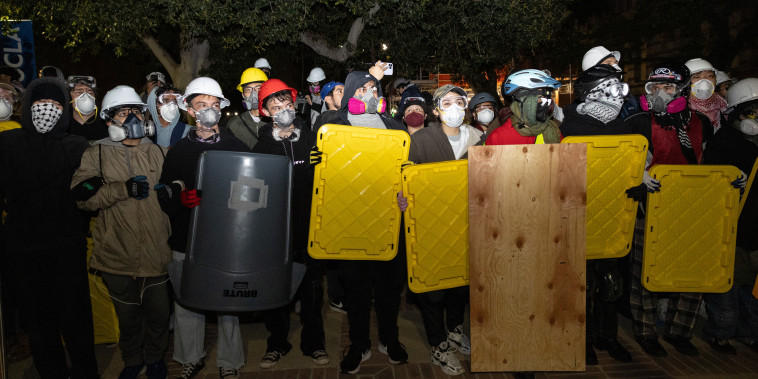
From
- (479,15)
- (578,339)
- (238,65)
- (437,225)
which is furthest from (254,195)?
(238,65)

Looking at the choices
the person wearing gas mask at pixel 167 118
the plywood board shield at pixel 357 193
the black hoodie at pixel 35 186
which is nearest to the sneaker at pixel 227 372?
the plywood board shield at pixel 357 193

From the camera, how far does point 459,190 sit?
3.69 metres

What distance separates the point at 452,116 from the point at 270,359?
2666mm

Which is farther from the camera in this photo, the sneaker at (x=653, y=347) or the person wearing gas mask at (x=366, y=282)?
the sneaker at (x=653, y=347)

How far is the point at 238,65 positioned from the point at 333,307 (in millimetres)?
9091

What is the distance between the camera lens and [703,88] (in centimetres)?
516

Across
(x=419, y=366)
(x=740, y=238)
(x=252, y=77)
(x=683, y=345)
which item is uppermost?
(x=252, y=77)

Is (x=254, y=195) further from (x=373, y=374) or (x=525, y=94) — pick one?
(x=525, y=94)

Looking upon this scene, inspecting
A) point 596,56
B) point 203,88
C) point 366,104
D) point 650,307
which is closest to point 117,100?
point 203,88

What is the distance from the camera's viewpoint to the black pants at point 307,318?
427 cm

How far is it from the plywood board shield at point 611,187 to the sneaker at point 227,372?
120 inches

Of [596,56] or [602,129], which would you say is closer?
[602,129]

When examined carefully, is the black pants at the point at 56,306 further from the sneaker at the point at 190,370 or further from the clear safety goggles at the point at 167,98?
the clear safety goggles at the point at 167,98

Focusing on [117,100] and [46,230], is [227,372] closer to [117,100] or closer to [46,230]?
[46,230]
